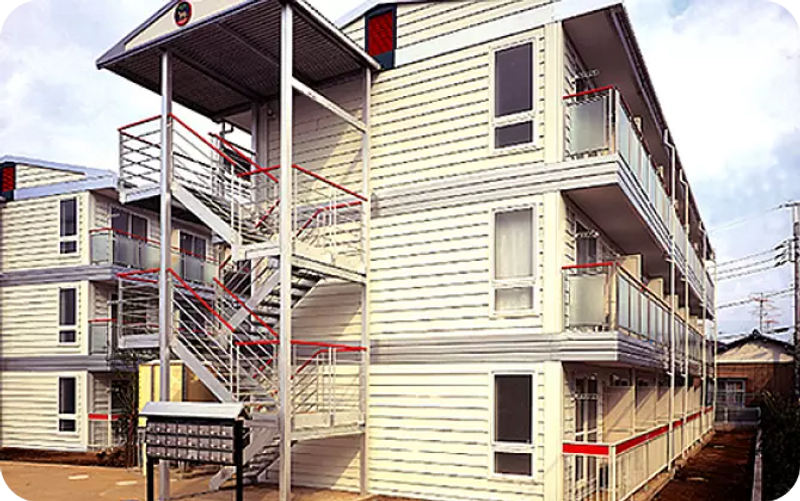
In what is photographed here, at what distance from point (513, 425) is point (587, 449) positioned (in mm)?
1424

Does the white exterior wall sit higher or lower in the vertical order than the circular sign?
lower

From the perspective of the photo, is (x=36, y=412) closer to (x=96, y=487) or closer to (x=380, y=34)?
(x=96, y=487)

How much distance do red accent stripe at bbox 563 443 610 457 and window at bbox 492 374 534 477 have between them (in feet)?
2.13

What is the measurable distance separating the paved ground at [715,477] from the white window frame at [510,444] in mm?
3297

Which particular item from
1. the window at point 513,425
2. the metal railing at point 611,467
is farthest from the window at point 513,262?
the metal railing at point 611,467

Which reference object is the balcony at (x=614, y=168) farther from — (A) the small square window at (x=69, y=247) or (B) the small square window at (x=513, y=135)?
(A) the small square window at (x=69, y=247)

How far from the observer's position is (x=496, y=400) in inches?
500

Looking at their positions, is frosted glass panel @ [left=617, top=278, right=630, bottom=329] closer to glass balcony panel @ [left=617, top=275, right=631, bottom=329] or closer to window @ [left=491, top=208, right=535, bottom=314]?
glass balcony panel @ [left=617, top=275, right=631, bottom=329]

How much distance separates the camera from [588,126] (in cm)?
1227

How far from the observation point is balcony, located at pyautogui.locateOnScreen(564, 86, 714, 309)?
11.9 metres

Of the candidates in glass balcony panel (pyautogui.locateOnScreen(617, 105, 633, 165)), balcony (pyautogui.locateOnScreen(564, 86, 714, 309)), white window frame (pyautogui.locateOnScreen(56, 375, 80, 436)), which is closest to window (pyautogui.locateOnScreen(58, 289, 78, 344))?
white window frame (pyautogui.locateOnScreen(56, 375, 80, 436))

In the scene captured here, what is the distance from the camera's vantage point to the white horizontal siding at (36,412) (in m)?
22.5

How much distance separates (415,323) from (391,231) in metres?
1.90

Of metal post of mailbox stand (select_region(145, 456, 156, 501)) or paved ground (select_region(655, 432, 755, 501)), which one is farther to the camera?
paved ground (select_region(655, 432, 755, 501))
